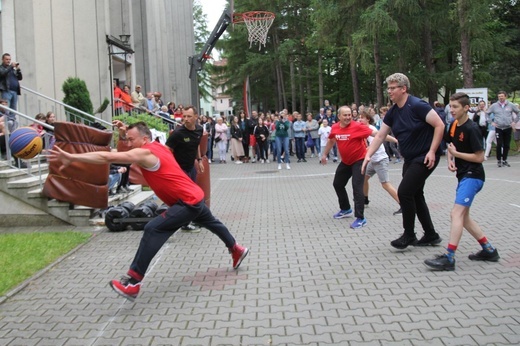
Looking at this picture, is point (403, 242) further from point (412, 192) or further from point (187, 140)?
point (187, 140)

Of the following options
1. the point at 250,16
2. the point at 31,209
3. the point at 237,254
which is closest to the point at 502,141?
the point at 237,254

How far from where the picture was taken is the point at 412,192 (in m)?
6.74

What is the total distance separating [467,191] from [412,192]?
789 mm

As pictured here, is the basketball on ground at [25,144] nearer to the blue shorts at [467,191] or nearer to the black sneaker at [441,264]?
the black sneaker at [441,264]

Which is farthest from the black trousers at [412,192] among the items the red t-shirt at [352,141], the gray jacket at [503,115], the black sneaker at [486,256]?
the gray jacket at [503,115]

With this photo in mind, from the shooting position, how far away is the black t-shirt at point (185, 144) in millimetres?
8008

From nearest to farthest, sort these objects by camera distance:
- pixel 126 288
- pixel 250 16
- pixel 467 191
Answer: pixel 126 288 → pixel 467 191 → pixel 250 16

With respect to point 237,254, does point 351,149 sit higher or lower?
higher

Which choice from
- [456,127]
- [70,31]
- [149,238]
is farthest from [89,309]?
[70,31]

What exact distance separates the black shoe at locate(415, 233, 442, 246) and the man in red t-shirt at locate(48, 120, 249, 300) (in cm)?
298

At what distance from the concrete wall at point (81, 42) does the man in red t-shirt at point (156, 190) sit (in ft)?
34.8

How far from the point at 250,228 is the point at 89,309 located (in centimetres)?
403

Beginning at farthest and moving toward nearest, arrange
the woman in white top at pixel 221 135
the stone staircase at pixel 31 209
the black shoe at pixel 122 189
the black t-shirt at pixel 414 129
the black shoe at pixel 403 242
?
the woman in white top at pixel 221 135 < the black shoe at pixel 122 189 < the stone staircase at pixel 31 209 < the black shoe at pixel 403 242 < the black t-shirt at pixel 414 129

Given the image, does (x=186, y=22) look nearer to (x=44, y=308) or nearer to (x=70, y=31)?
(x=70, y=31)
